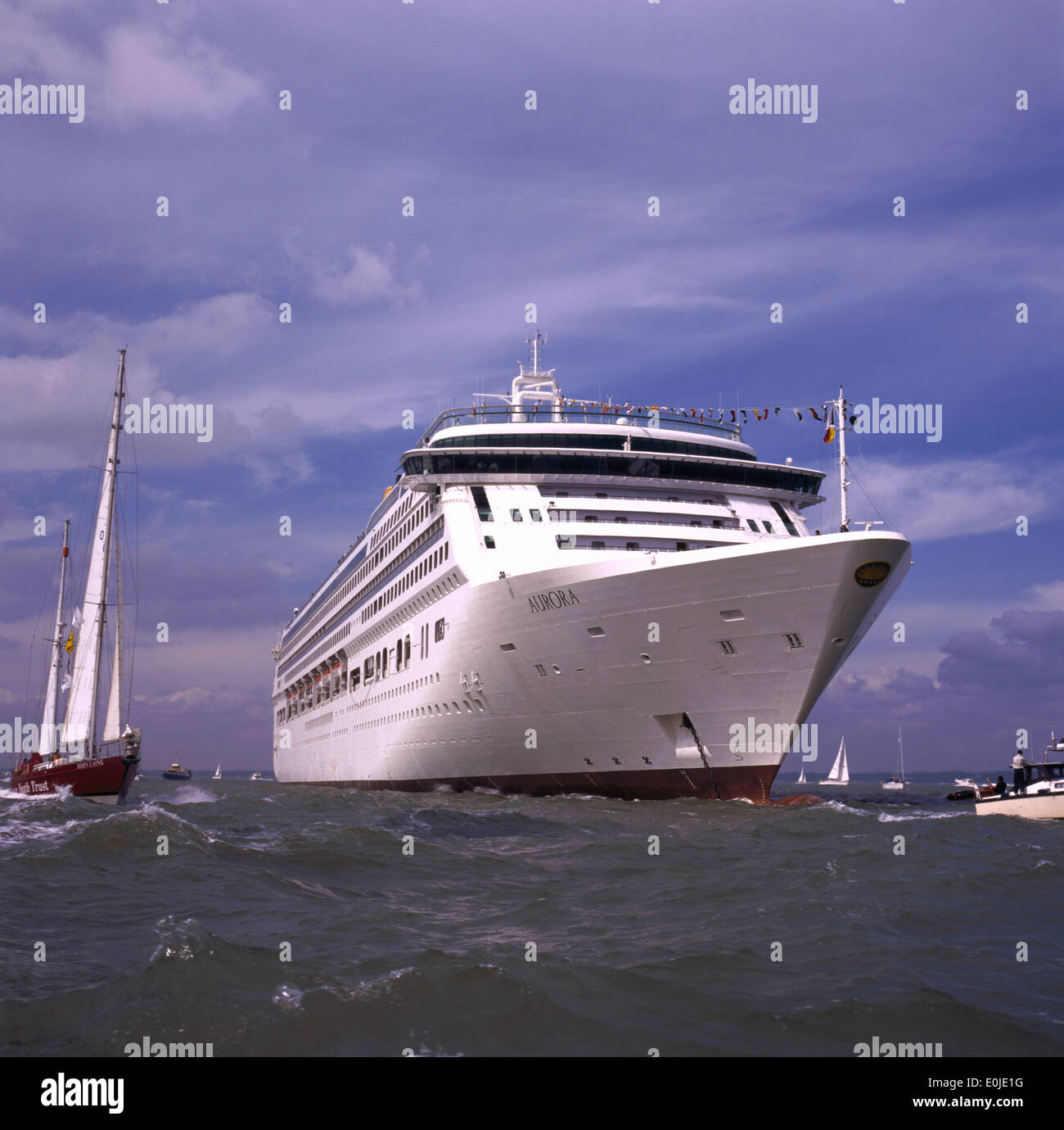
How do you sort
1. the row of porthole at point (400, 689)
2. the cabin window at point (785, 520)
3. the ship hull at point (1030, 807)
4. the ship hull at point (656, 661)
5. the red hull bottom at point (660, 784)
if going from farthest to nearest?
the row of porthole at point (400, 689)
the cabin window at point (785, 520)
the ship hull at point (1030, 807)
the red hull bottom at point (660, 784)
the ship hull at point (656, 661)

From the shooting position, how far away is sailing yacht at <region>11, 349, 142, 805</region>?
107 feet

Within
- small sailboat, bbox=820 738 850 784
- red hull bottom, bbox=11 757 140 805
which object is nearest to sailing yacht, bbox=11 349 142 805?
red hull bottom, bbox=11 757 140 805

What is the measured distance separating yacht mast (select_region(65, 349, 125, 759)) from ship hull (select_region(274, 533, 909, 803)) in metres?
14.0

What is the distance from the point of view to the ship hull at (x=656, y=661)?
2253 centimetres

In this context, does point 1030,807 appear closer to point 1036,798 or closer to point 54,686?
point 1036,798

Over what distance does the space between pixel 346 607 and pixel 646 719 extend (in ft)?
113

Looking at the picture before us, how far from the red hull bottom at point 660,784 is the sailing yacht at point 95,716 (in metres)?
13.9

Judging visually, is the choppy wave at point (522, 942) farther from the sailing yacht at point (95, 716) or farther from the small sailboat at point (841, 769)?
the small sailboat at point (841, 769)

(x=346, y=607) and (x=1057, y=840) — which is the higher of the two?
(x=346, y=607)

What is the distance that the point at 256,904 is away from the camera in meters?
11.9

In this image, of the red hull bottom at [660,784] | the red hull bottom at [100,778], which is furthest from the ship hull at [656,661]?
the red hull bottom at [100,778]

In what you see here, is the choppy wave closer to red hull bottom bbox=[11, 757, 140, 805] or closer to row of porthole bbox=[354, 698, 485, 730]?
row of porthole bbox=[354, 698, 485, 730]
